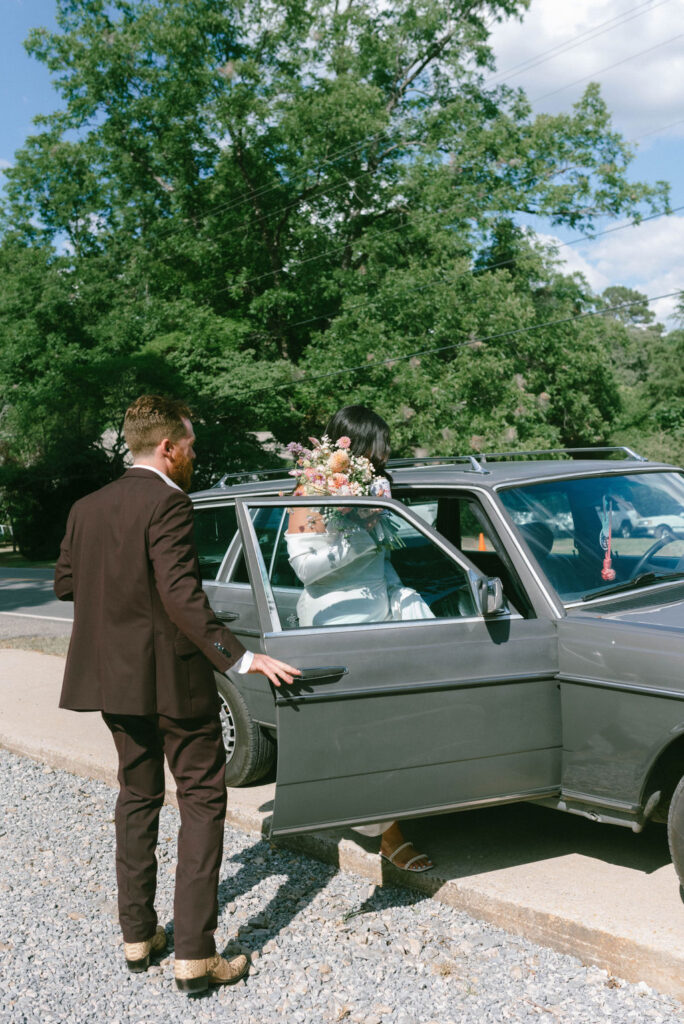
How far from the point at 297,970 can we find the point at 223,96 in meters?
29.8

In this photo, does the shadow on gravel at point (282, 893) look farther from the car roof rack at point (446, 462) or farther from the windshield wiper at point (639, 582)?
the car roof rack at point (446, 462)

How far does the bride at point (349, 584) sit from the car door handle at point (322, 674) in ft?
1.41

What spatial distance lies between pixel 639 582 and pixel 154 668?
227 cm

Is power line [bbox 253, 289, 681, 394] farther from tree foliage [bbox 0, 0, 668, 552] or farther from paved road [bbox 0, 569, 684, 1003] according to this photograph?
paved road [bbox 0, 569, 684, 1003]

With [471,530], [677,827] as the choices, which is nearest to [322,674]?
[677,827]

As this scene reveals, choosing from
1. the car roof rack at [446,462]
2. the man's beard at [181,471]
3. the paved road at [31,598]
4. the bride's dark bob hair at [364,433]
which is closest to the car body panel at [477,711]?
the man's beard at [181,471]

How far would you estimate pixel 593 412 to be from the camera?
31594mm

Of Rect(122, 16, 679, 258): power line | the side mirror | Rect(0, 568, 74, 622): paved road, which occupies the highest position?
Rect(122, 16, 679, 258): power line

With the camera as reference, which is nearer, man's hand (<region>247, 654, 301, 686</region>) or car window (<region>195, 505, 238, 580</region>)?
man's hand (<region>247, 654, 301, 686</region>)

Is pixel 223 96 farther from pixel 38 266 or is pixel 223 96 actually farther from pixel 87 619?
pixel 87 619

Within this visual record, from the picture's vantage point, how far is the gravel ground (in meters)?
3.11

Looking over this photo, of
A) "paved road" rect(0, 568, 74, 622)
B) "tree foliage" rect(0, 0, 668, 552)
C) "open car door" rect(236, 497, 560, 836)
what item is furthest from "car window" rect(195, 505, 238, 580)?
"tree foliage" rect(0, 0, 668, 552)

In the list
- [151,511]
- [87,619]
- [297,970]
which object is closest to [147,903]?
[297,970]

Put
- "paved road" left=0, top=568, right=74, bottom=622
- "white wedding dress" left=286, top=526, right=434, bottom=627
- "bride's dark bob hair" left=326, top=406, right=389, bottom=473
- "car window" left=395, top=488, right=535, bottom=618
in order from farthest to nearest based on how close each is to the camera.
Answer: "paved road" left=0, top=568, right=74, bottom=622
"bride's dark bob hair" left=326, top=406, right=389, bottom=473
"car window" left=395, top=488, right=535, bottom=618
"white wedding dress" left=286, top=526, right=434, bottom=627
